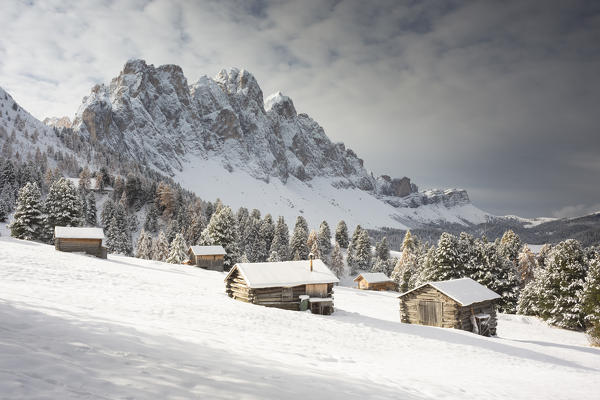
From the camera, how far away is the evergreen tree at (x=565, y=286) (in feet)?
116

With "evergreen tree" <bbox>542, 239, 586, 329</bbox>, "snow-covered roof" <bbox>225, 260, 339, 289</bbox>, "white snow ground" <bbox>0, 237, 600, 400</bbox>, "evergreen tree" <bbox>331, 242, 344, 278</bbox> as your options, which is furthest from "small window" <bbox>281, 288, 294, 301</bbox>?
"evergreen tree" <bbox>331, 242, 344, 278</bbox>

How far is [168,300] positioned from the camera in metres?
19.3

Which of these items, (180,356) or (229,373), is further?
(180,356)

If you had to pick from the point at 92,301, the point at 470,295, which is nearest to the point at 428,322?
the point at 470,295

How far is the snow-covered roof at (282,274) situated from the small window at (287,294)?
63 centimetres

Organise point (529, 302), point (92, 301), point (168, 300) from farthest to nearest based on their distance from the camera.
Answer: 1. point (529, 302)
2. point (168, 300)
3. point (92, 301)

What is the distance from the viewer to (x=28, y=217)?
159ft

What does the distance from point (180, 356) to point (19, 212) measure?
188ft

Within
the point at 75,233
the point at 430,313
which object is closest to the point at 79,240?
the point at 75,233

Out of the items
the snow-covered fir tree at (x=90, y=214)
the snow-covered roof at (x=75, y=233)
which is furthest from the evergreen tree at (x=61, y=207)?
the snow-covered fir tree at (x=90, y=214)

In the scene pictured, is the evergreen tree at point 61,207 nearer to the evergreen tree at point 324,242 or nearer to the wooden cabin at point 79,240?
the wooden cabin at point 79,240

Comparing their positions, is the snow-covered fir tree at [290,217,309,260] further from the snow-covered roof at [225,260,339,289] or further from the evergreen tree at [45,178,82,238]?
the snow-covered roof at [225,260,339,289]

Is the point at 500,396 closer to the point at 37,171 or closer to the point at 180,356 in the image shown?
the point at 180,356

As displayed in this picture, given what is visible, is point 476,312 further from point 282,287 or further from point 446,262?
point 446,262
